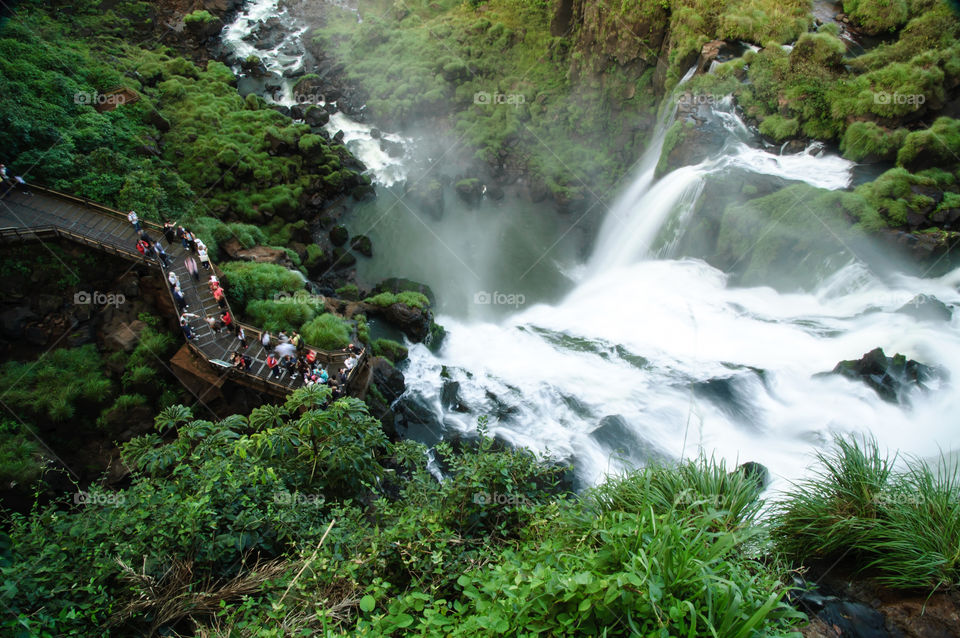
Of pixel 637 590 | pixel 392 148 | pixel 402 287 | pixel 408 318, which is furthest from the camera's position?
pixel 392 148

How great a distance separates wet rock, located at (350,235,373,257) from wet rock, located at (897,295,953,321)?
61.7 ft

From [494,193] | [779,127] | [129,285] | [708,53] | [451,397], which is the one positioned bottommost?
[129,285]

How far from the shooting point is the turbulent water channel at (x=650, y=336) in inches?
480

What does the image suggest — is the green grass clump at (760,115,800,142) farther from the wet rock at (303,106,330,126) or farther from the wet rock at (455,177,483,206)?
the wet rock at (303,106,330,126)

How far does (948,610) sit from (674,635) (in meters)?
2.48

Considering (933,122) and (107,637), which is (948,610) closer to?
(107,637)

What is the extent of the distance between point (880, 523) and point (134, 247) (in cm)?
1770

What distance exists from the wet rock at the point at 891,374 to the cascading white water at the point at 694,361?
241 mm

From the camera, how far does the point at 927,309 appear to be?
13070mm

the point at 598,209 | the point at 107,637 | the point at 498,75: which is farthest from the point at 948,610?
the point at 498,75

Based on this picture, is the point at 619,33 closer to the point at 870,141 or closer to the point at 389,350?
the point at 870,141

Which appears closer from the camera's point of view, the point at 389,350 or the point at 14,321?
the point at 14,321

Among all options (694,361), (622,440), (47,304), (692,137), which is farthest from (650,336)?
(47,304)

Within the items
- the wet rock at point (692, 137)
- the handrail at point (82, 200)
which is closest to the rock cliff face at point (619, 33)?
the wet rock at point (692, 137)
